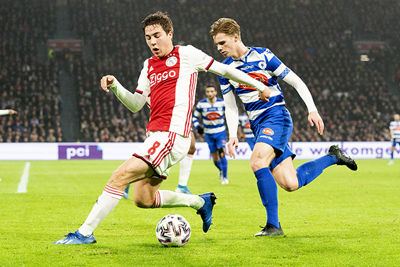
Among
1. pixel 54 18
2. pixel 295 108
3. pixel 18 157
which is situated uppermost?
pixel 54 18

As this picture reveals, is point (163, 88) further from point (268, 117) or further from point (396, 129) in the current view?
point (396, 129)

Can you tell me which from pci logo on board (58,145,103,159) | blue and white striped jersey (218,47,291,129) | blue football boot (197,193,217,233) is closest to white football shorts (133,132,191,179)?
blue football boot (197,193,217,233)

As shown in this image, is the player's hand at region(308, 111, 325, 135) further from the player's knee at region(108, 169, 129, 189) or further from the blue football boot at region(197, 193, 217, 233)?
the player's knee at region(108, 169, 129, 189)

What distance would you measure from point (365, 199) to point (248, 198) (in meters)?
2.03

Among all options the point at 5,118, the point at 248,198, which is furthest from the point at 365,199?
the point at 5,118

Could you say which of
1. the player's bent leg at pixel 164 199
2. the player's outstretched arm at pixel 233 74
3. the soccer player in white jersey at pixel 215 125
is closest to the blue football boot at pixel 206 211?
the player's bent leg at pixel 164 199

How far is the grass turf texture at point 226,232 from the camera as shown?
15.1ft

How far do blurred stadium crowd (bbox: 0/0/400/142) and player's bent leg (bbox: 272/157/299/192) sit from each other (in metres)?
22.3

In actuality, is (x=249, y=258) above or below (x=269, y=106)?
below

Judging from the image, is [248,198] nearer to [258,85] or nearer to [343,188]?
[343,188]

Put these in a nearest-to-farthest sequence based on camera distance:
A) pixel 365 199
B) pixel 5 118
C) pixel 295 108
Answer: pixel 365 199
pixel 5 118
pixel 295 108

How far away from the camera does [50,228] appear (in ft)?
21.2

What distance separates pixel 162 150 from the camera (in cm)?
488

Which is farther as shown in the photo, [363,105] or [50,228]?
[363,105]
